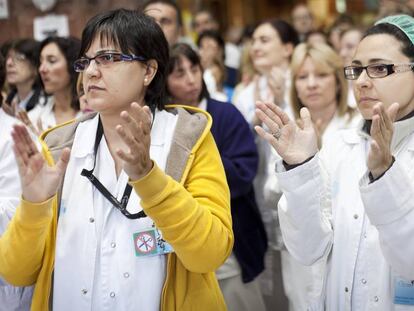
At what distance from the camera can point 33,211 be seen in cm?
202

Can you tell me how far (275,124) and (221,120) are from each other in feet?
4.10

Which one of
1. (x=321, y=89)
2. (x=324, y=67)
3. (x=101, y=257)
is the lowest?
(x=101, y=257)

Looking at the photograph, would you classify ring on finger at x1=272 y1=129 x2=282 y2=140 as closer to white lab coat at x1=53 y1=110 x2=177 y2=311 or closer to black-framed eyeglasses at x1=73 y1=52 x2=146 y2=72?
white lab coat at x1=53 y1=110 x2=177 y2=311

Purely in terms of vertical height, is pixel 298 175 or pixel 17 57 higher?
pixel 17 57

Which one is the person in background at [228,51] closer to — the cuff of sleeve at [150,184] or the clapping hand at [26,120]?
the clapping hand at [26,120]

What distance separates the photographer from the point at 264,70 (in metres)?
5.05

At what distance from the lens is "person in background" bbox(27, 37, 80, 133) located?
4.03 m

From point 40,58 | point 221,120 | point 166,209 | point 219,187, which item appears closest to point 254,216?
point 221,120

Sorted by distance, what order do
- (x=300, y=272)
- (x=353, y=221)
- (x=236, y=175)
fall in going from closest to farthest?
(x=353, y=221) < (x=300, y=272) < (x=236, y=175)

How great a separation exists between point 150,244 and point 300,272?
1079mm

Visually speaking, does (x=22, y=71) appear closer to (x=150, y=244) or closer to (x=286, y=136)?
(x=150, y=244)

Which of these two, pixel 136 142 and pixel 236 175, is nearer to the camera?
pixel 136 142

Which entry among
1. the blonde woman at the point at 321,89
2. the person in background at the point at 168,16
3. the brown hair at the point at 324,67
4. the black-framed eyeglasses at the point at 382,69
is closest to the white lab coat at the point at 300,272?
the blonde woman at the point at 321,89

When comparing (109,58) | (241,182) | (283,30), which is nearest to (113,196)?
(109,58)
